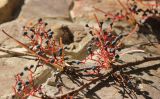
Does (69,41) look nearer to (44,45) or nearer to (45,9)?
(44,45)

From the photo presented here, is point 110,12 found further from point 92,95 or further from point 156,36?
point 92,95

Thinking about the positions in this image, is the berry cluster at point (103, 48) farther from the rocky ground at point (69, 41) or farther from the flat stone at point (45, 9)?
the flat stone at point (45, 9)

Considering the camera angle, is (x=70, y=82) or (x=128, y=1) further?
(x=128, y=1)

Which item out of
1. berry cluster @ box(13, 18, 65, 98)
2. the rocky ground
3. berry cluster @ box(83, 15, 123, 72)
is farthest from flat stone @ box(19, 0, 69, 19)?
berry cluster @ box(83, 15, 123, 72)

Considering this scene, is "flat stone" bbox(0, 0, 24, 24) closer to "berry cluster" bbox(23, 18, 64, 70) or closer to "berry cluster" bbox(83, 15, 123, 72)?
"berry cluster" bbox(23, 18, 64, 70)

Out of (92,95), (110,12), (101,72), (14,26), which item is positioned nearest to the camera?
(92,95)

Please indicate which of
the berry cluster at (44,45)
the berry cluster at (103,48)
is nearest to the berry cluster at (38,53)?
the berry cluster at (44,45)

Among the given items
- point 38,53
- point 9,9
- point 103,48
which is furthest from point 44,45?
point 9,9

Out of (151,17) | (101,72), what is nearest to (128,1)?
(151,17)

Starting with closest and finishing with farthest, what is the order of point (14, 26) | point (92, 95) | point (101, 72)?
point (92, 95), point (101, 72), point (14, 26)
